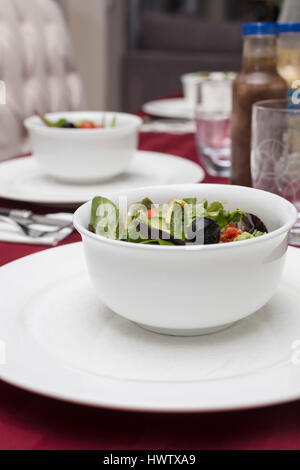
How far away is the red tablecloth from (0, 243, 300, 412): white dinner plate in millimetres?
25

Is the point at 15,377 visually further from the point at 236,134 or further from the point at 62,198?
the point at 236,134

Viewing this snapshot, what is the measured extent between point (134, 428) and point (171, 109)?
127 centimetres

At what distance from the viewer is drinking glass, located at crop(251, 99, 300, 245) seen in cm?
76

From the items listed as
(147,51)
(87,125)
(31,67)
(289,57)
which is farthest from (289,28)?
(147,51)

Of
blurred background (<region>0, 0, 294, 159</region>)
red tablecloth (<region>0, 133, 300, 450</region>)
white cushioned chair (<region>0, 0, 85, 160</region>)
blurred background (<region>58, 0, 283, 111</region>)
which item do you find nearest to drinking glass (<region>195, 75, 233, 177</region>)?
blurred background (<region>0, 0, 294, 159</region>)

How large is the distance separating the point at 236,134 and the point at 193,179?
0.30ft

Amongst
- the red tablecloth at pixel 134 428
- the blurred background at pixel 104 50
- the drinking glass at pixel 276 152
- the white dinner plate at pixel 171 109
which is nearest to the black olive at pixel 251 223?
the red tablecloth at pixel 134 428

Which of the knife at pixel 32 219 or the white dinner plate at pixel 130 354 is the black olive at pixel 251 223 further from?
the knife at pixel 32 219

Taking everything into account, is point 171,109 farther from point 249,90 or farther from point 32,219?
point 32,219

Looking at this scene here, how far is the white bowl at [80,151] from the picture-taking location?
35.7 inches

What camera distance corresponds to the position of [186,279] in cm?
43

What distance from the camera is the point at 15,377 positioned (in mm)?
380

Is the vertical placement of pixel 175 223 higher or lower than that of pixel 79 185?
higher

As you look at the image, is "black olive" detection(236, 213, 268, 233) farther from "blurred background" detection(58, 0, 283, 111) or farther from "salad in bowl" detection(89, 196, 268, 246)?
"blurred background" detection(58, 0, 283, 111)
